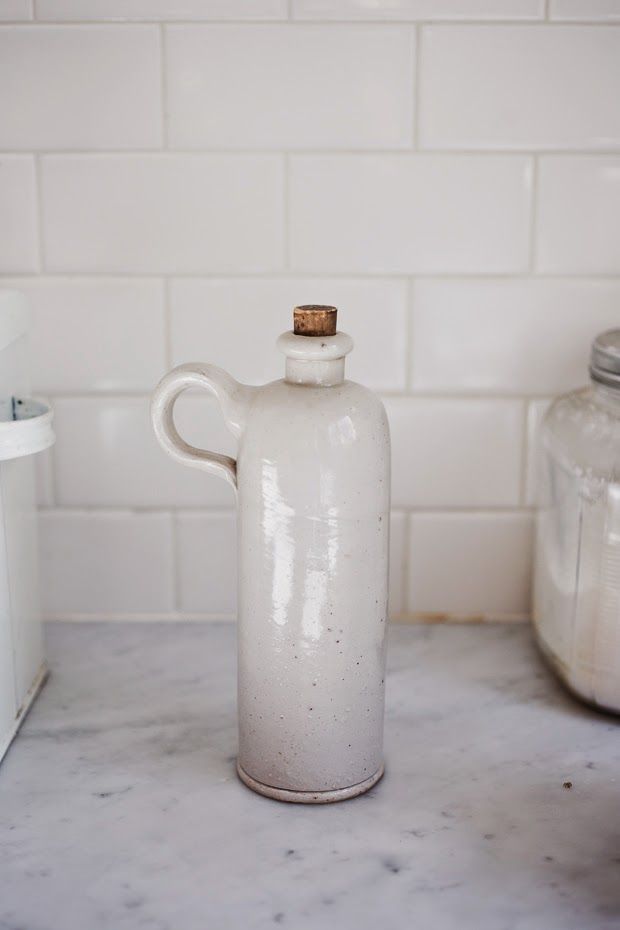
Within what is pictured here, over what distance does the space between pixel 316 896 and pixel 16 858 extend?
0.60 ft

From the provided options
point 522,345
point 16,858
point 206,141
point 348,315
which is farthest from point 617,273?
point 16,858

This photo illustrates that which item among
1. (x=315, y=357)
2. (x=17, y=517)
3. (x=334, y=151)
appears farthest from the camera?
(x=334, y=151)

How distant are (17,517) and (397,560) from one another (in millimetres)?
353

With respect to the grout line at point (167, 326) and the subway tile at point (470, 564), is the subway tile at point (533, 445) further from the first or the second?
the grout line at point (167, 326)

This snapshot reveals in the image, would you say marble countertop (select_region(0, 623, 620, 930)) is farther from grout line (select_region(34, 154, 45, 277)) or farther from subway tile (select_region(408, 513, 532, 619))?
grout line (select_region(34, 154, 45, 277))

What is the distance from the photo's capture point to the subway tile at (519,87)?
89cm

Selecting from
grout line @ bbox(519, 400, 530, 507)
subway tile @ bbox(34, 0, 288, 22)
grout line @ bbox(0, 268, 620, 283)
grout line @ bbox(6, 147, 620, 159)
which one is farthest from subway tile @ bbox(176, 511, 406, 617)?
subway tile @ bbox(34, 0, 288, 22)

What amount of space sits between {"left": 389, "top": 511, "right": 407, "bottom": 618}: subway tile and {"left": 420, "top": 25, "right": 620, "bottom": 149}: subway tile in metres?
0.32

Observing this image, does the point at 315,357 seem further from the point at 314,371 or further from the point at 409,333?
the point at 409,333

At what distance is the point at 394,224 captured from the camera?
928 millimetres

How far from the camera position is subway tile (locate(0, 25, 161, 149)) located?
0.89 metres

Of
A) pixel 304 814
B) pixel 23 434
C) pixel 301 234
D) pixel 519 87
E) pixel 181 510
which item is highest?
pixel 519 87

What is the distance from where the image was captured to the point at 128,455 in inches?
38.3

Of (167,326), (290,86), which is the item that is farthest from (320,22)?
(167,326)
